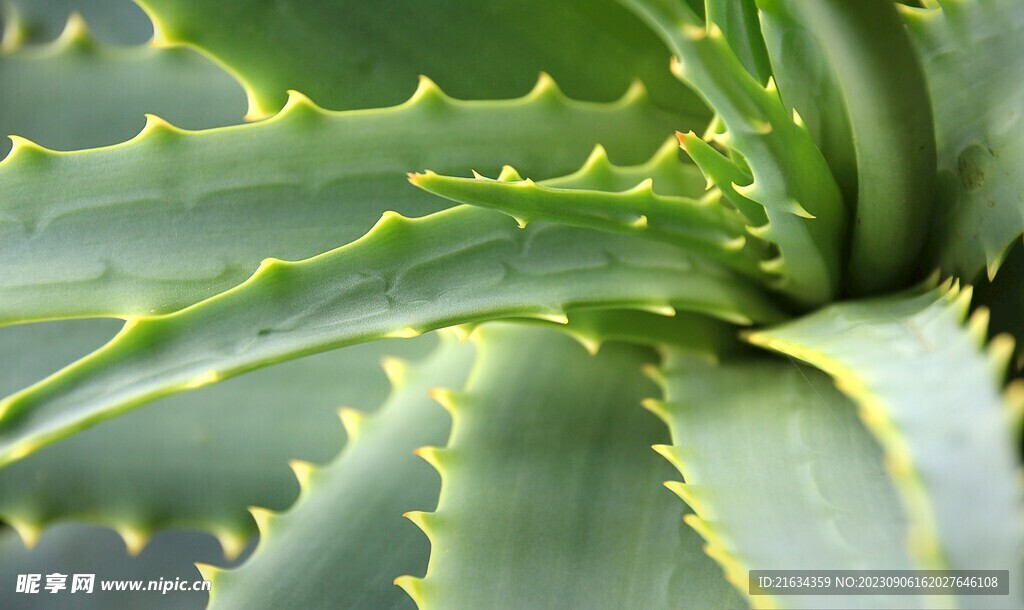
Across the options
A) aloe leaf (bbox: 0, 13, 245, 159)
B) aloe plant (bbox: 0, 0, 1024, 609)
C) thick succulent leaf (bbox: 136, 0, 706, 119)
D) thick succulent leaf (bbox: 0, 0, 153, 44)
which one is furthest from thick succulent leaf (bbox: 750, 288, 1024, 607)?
thick succulent leaf (bbox: 0, 0, 153, 44)

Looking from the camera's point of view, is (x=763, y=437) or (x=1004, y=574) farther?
(x=763, y=437)

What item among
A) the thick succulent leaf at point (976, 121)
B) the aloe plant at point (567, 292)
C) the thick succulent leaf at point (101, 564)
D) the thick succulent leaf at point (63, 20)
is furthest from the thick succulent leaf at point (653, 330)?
the thick succulent leaf at point (63, 20)

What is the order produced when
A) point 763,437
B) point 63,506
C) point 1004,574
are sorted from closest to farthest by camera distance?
1. point 1004,574
2. point 763,437
3. point 63,506

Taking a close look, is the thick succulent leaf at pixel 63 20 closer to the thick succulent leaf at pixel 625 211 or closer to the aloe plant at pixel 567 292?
the aloe plant at pixel 567 292

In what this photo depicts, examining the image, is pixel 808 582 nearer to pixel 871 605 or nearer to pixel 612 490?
pixel 871 605

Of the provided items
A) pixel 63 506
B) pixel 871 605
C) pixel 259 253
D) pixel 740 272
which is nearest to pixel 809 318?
pixel 740 272

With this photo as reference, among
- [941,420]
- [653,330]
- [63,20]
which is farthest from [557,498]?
[63,20]
